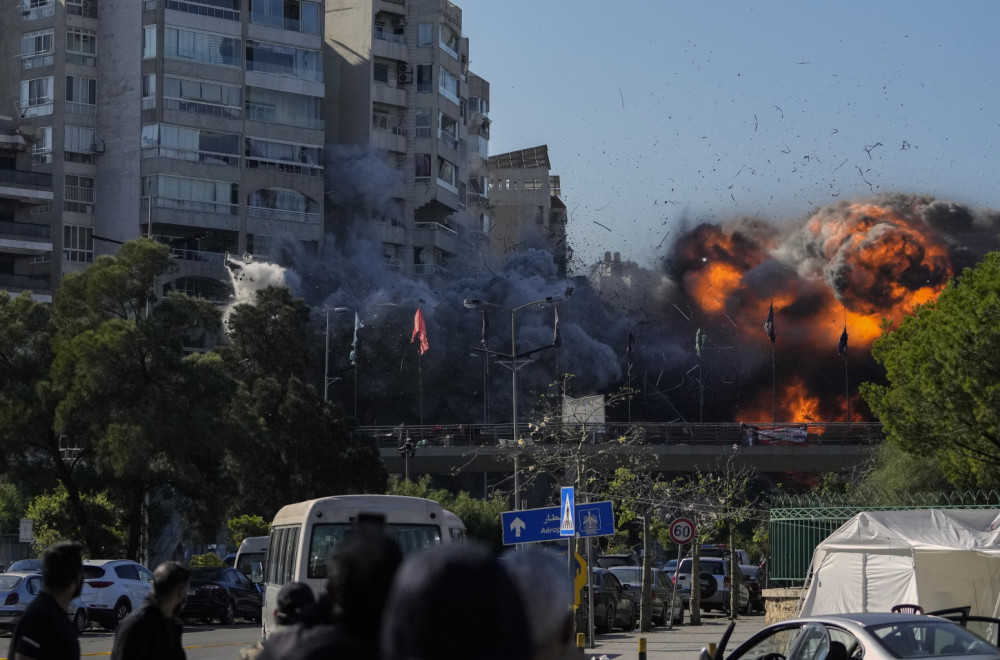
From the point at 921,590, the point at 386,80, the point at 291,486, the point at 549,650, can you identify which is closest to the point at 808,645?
the point at 549,650

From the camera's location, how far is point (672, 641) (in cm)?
2845

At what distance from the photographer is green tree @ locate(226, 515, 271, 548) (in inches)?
2048

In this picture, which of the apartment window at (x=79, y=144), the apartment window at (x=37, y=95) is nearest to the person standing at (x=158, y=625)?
the apartment window at (x=79, y=144)

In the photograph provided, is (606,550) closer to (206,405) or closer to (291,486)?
(291,486)

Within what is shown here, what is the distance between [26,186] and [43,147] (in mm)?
7134

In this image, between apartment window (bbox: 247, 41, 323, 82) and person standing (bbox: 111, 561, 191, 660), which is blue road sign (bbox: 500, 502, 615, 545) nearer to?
person standing (bbox: 111, 561, 191, 660)

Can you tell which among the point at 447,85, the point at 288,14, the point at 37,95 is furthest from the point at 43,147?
the point at 447,85

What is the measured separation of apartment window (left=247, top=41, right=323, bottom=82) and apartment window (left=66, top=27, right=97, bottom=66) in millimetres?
8820

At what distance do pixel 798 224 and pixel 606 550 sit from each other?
60.2 metres

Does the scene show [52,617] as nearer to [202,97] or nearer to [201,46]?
[202,97]

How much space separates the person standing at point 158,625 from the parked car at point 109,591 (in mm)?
24957

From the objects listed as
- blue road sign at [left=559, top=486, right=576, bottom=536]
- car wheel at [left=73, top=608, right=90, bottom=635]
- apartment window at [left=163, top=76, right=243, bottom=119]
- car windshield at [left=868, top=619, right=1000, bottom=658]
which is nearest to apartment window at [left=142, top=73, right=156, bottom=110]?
apartment window at [left=163, top=76, right=243, bottom=119]

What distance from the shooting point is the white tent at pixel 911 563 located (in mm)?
21594

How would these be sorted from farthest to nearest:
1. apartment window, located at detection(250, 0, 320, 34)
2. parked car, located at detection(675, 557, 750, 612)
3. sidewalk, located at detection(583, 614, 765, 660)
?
apartment window, located at detection(250, 0, 320, 34) < parked car, located at detection(675, 557, 750, 612) < sidewalk, located at detection(583, 614, 765, 660)
